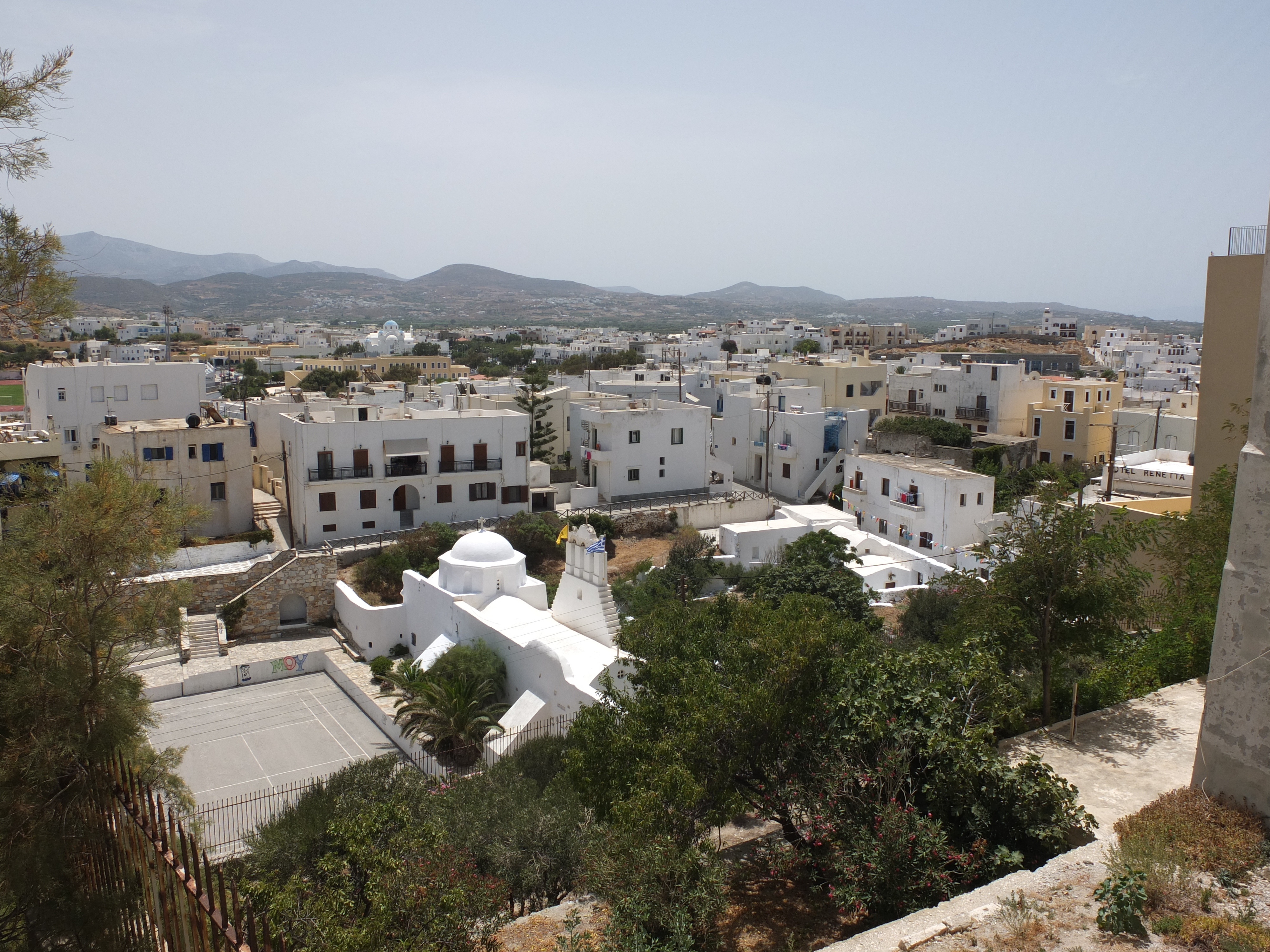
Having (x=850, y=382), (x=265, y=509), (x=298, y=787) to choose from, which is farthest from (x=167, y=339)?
(x=298, y=787)

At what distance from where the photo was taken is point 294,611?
95.6 feet

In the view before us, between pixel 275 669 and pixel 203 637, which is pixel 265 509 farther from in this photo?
pixel 275 669

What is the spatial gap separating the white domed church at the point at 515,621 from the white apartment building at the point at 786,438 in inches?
886

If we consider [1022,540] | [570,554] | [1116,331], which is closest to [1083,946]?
[1022,540]

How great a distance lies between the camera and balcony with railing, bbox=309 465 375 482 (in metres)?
32.9

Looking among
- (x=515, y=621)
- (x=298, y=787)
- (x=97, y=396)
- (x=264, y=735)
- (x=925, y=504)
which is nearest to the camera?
(x=298, y=787)

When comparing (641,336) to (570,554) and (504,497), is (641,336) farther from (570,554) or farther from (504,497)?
(570,554)

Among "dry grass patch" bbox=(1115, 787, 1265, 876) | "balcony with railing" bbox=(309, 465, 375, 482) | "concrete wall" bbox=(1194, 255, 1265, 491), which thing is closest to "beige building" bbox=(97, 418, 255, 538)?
"balcony with railing" bbox=(309, 465, 375, 482)

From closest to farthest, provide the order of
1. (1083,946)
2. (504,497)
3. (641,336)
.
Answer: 1. (1083,946)
2. (504,497)
3. (641,336)

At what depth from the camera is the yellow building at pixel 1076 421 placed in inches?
1793

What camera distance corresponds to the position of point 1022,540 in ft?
40.7

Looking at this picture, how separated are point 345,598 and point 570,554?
10648 mm

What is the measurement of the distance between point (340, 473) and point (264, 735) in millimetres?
14609

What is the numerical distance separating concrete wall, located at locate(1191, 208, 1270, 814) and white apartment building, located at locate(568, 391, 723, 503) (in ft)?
106
